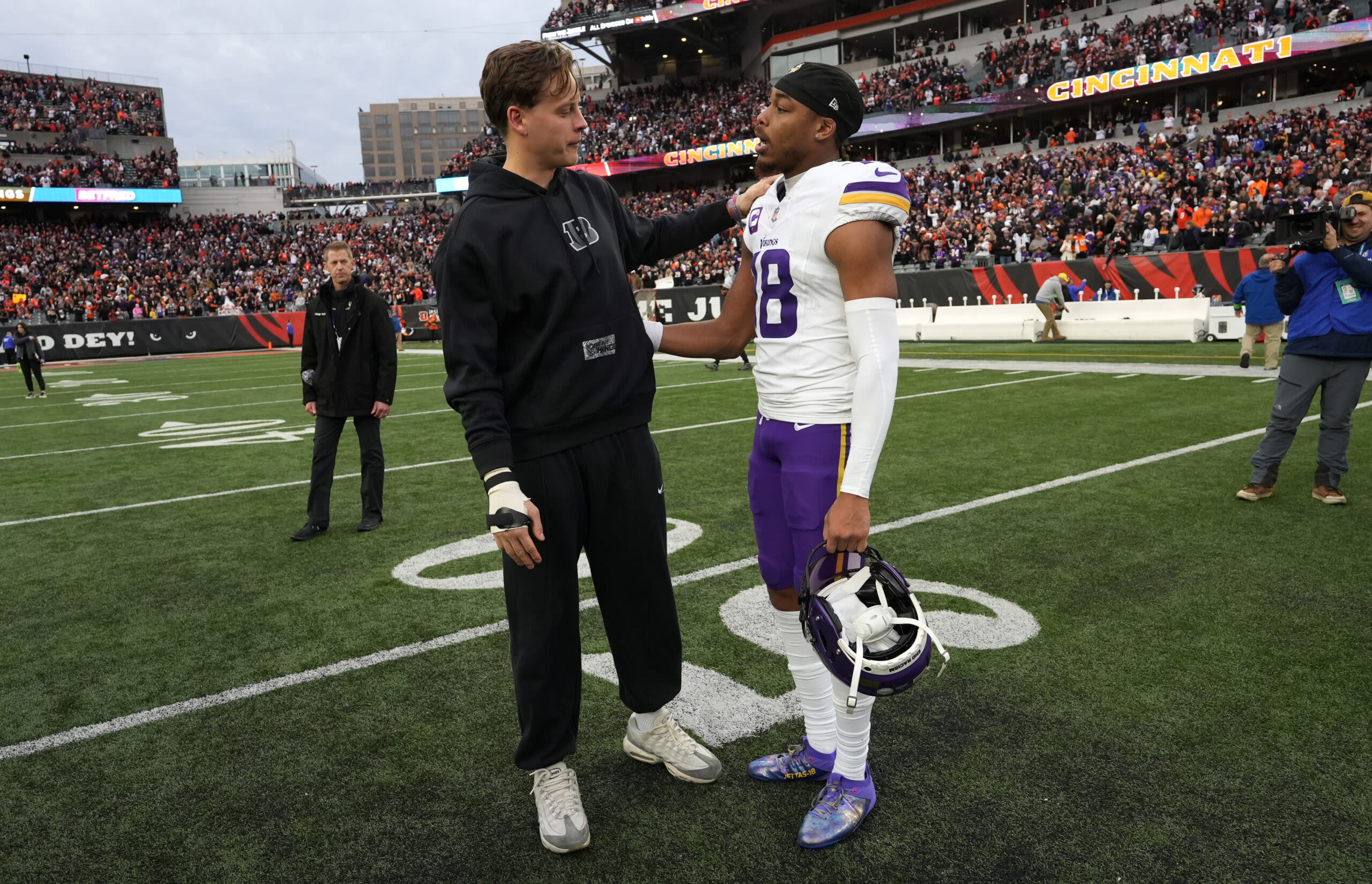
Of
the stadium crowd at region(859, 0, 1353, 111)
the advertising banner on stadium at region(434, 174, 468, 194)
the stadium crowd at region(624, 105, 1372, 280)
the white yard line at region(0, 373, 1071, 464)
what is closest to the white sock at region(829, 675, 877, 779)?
the white yard line at region(0, 373, 1071, 464)

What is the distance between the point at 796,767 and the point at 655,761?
457mm

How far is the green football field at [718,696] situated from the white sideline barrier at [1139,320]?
37.0 ft

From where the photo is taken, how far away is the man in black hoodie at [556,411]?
96.1 inches

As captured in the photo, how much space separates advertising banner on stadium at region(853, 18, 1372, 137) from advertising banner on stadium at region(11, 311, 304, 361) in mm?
25862

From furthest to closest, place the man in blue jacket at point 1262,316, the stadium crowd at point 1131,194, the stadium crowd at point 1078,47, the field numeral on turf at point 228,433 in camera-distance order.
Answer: the stadium crowd at point 1078,47 → the stadium crowd at point 1131,194 → the man in blue jacket at point 1262,316 → the field numeral on turf at point 228,433

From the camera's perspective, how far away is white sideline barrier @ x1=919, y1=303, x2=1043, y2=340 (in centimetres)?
2009

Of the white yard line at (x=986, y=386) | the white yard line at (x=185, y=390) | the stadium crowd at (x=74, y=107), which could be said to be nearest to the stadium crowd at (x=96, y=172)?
the stadium crowd at (x=74, y=107)

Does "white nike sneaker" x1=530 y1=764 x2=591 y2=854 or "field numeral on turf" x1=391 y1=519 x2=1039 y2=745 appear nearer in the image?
"white nike sneaker" x1=530 y1=764 x2=591 y2=854

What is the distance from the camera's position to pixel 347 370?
21.1ft

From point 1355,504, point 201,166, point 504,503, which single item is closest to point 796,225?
A: point 504,503

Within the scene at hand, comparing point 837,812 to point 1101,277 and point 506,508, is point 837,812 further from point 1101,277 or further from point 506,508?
point 1101,277

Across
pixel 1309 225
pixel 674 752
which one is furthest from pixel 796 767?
pixel 1309 225

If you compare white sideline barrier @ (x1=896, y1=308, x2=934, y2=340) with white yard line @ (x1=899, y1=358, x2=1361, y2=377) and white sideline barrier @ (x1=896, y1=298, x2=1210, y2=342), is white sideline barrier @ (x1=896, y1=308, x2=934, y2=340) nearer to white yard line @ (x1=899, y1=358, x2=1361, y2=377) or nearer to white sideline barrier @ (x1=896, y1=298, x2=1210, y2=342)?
white sideline barrier @ (x1=896, y1=298, x2=1210, y2=342)

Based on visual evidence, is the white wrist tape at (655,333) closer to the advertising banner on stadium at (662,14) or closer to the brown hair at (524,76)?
the brown hair at (524,76)
